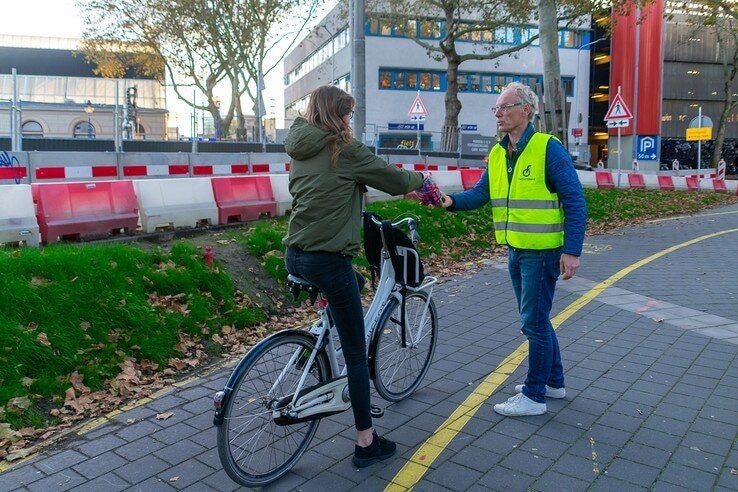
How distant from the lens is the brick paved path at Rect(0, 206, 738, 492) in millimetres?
3559

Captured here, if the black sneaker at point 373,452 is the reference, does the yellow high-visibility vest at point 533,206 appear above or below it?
above

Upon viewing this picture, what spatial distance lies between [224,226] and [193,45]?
93.8 ft

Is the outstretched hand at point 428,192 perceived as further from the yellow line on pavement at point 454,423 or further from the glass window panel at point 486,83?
the glass window panel at point 486,83

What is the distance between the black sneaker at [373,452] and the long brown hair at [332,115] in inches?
63.9

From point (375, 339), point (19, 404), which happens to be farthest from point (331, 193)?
point (19, 404)

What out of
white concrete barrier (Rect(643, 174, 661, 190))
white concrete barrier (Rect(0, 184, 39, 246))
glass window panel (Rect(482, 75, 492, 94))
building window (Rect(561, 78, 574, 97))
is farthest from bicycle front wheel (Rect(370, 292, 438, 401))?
building window (Rect(561, 78, 574, 97))

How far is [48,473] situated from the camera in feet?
12.1

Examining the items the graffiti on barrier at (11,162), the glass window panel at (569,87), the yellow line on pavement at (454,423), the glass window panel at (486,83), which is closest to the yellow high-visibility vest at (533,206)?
the yellow line on pavement at (454,423)

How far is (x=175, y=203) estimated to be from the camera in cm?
896

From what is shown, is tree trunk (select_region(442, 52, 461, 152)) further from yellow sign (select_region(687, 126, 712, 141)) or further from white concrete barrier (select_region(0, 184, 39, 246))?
white concrete barrier (select_region(0, 184, 39, 246))

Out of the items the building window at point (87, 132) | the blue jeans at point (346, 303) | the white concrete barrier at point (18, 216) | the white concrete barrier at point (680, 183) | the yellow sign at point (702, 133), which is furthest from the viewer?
the yellow sign at point (702, 133)

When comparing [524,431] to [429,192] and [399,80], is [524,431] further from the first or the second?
[399,80]

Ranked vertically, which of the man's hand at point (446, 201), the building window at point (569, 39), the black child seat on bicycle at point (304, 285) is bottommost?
the black child seat on bicycle at point (304, 285)

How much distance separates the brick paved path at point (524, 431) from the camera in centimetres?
Answer: 356
